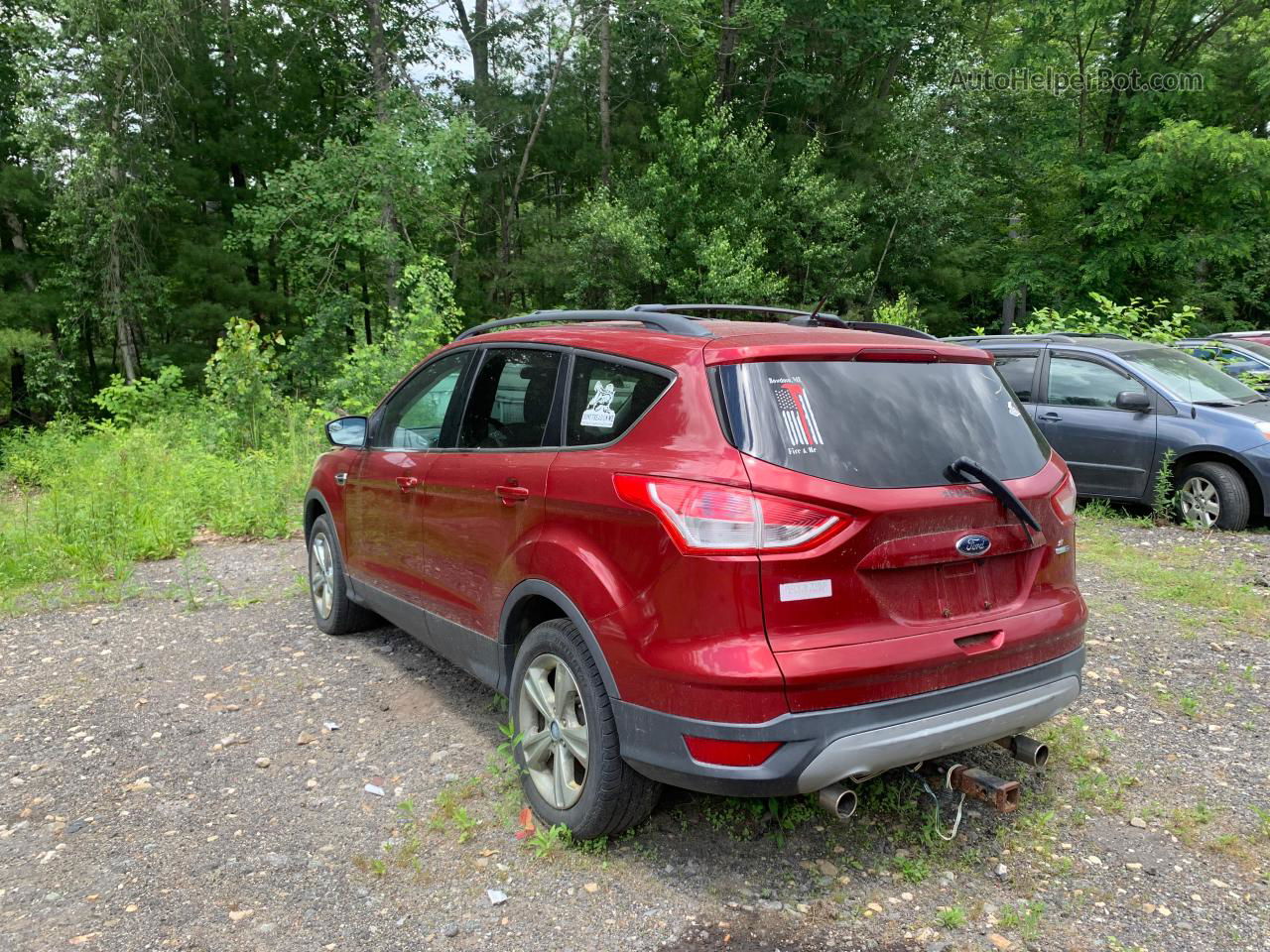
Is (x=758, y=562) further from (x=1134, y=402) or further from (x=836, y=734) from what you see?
(x=1134, y=402)

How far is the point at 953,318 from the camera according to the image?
29219 mm

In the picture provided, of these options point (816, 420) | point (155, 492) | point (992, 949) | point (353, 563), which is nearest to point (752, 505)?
point (816, 420)

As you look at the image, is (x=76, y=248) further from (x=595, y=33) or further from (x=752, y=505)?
(x=752, y=505)

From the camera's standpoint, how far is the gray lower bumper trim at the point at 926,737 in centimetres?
251

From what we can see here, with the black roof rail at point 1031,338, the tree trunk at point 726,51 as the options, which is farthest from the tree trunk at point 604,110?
the black roof rail at point 1031,338

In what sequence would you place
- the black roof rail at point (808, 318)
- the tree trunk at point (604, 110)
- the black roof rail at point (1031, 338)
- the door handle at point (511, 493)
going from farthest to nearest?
the tree trunk at point (604, 110) < the black roof rail at point (1031, 338) < the black roof rail at point (808, 318) < the door handle at point (511, 493)

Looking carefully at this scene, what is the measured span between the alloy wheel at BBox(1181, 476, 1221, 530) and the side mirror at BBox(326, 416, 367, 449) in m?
7.30

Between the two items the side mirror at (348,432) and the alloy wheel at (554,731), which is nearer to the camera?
the alloy wheel at (554,731)

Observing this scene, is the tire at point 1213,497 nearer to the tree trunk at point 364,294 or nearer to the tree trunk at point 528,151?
the tree trunk at point 364,294

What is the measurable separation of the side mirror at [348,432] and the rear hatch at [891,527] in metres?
2.81

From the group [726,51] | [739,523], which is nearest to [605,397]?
[739,523]

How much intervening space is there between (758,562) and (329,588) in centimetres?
378

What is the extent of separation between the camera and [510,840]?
319cm

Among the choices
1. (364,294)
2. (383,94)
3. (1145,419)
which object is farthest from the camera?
(364,294)
